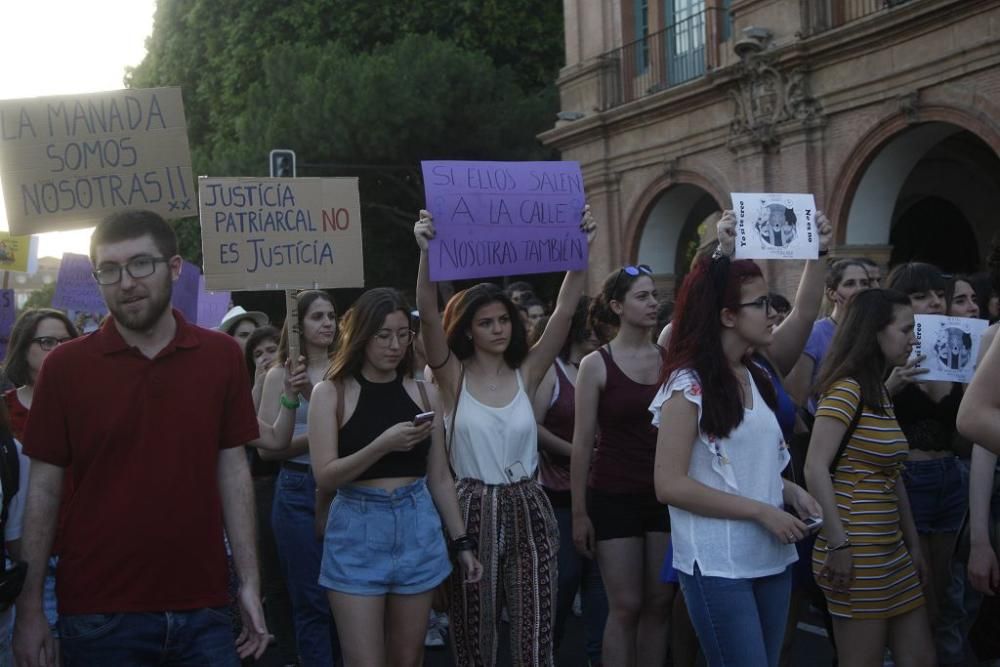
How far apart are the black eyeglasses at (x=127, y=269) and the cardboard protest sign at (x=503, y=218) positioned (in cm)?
199

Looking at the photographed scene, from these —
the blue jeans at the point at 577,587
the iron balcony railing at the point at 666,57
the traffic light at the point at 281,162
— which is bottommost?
the blue jeans at the point at 577,587

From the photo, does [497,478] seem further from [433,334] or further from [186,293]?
[186,293]

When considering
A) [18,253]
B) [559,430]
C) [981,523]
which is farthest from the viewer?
[18,253]

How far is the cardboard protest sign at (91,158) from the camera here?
18.7ft

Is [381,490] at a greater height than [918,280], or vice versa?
[918,280]

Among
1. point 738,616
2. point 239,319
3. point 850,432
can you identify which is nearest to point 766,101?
point 239,319

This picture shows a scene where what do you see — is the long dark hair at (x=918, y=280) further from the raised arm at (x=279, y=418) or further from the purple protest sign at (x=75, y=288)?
the purple protest sign at (x=75, y=288)

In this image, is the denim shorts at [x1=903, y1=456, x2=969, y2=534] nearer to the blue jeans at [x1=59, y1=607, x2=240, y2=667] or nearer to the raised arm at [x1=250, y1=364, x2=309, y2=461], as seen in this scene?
the raised arm at [x1=250, y1=364, x2=309, y2=461]

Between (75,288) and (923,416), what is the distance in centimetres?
651

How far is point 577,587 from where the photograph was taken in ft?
21.1

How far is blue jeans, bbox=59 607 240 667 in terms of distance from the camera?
3457 millimetres

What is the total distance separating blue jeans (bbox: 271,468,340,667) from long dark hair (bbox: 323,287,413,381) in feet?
4.53

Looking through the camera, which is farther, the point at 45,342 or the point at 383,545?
the point at 45,342

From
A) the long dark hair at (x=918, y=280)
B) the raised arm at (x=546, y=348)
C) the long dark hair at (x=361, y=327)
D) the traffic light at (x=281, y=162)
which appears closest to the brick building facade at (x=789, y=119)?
the traffic light at (x=281, y=162)
